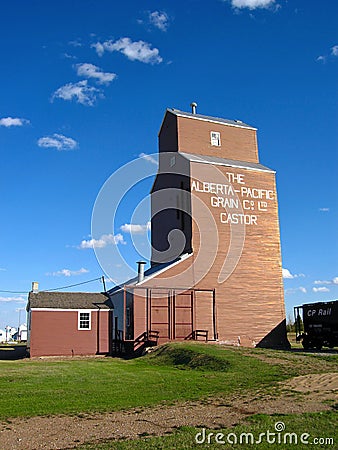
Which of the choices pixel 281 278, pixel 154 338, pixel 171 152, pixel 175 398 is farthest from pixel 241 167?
pixel 175 398

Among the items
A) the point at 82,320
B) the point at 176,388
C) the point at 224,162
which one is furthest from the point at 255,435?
the point at 224,162

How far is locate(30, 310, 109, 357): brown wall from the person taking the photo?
30.8 meters

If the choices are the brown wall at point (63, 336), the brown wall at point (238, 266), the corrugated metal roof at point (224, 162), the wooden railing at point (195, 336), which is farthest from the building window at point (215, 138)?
the brown wall at point (63, 336)

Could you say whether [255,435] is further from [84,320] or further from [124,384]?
[84,320]

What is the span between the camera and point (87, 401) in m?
12.2

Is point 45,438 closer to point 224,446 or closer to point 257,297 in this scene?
point 224,446

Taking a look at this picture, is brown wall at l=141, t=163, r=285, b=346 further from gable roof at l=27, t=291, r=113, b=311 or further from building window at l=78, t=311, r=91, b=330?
building window at l=78, t=311, r=91, b=330

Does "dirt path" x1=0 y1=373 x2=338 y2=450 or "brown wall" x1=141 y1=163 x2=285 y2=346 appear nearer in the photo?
"dirt path" x1=0 y1=373 x2=338 y2=450

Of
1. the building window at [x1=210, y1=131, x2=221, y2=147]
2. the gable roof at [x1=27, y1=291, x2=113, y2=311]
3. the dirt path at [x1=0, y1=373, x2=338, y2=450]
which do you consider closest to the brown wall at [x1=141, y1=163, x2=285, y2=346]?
the building window at [x1=210, y1=131, x2=221, y2=147]

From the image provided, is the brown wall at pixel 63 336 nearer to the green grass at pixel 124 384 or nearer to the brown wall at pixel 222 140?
the green grass at pixel 124 384

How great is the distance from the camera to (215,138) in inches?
1501

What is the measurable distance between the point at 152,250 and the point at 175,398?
97.1 ft

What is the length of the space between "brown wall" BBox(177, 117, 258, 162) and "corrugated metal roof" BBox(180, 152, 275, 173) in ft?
2.52

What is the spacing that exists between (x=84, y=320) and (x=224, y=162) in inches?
609
